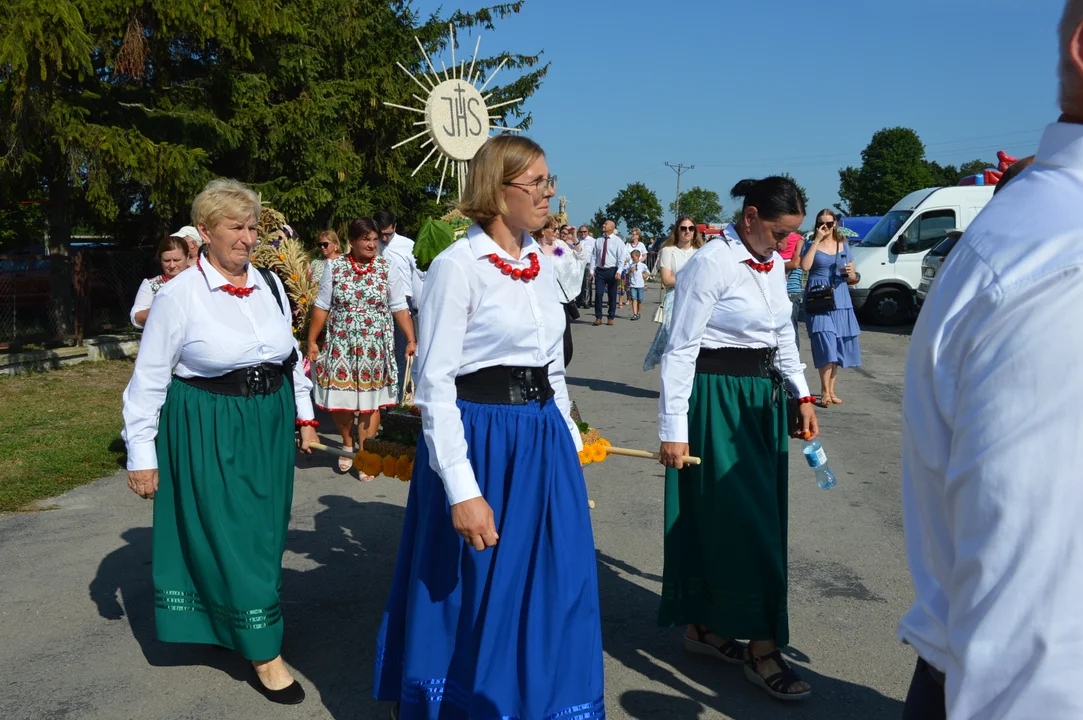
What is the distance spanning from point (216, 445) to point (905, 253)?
16852mm

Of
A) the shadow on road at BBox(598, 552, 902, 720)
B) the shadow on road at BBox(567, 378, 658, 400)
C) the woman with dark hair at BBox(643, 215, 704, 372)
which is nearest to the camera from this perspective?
the shadow on road at BBox(598, 552, 902, 720)

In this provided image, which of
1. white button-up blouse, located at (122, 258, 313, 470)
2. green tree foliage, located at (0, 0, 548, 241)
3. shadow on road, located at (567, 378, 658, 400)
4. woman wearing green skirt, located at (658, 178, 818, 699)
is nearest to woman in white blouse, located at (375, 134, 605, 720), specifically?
woman wearing green skirt, located at (658, 178, 818, 699)

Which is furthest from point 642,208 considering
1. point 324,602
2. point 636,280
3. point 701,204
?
point 324,602

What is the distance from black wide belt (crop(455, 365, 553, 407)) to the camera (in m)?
3.03

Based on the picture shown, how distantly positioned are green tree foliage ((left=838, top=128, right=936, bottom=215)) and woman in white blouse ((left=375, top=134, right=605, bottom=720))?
75.2m

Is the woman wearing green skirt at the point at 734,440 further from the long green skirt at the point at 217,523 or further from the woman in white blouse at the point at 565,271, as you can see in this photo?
the long green skirt at the point at 217,523

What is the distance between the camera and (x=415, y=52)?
21828mm

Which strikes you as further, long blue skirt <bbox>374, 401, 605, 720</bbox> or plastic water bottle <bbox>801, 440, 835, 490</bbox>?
plastic water bottle <bbox>801, 440, 835, 490</bbox>

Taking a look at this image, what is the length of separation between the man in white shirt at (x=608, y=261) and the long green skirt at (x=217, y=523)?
15.3 metres

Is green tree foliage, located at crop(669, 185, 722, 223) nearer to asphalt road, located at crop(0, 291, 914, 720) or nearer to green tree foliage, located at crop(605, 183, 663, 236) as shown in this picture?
green tree foliage, located at crop(605, 183, 663, 236)

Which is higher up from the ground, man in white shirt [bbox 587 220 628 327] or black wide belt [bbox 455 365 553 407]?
man in white shirt [bbox 587 220 628 327]

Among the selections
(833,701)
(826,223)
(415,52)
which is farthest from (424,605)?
(415,52)

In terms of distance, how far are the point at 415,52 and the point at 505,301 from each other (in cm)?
2024

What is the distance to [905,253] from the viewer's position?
1822cm
